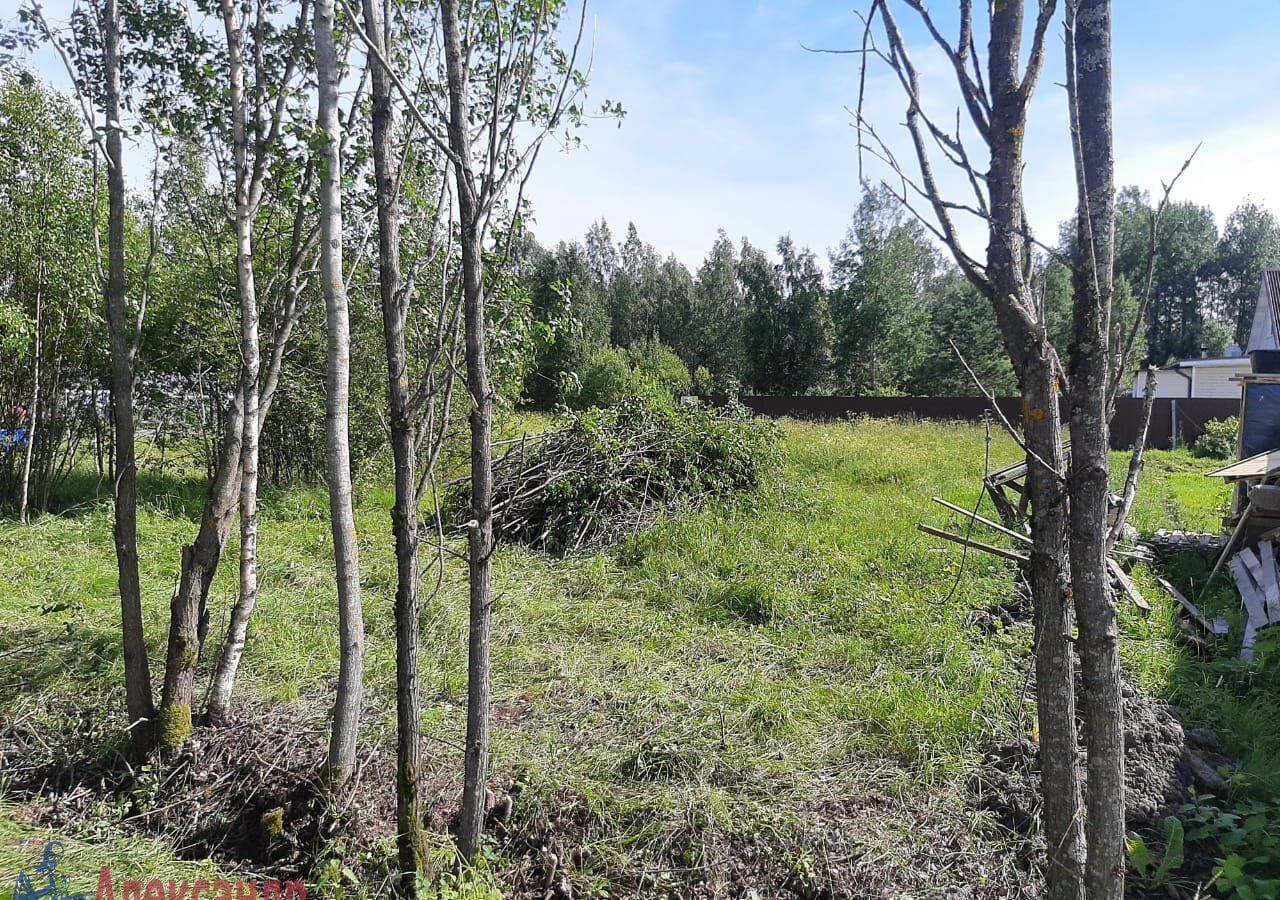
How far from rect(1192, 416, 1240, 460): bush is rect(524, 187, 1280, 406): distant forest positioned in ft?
27.6

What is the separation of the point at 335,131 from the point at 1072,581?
107 inches

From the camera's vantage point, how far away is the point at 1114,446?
16.1 meters

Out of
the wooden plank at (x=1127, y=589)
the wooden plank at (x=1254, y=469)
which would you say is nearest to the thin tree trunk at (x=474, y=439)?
the wooden plank at (x=1127, y=589)

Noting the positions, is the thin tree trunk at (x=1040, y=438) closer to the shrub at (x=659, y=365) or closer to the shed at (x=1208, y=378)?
the shrub at (x=659, y=365)

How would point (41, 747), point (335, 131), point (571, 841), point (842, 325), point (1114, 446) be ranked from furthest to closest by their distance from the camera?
1. point (842, 325)
2. point (1114, 446)
3. point (41, 747)
4. point (571, 841)
5. point (335, 131)

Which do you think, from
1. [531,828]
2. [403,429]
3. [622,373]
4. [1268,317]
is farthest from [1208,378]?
[403,429]

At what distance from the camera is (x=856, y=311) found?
95.2 feet

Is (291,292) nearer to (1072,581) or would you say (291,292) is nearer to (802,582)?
(1072,581)

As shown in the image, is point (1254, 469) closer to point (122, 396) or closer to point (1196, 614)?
point (1196, 614)

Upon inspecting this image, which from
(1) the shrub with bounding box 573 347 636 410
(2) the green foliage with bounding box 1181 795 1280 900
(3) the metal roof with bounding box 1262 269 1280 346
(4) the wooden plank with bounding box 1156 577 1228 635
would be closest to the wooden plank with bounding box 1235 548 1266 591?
(4) the wooden plank with bounding box 1156 577 1228 635

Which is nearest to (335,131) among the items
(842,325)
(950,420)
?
(950,420)

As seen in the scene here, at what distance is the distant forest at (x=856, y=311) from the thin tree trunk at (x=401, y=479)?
65.4ft

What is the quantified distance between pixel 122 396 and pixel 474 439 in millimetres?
2013

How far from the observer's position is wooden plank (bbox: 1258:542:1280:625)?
4.52m
